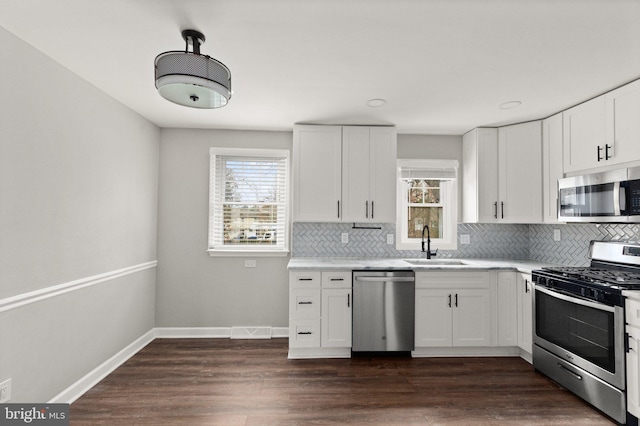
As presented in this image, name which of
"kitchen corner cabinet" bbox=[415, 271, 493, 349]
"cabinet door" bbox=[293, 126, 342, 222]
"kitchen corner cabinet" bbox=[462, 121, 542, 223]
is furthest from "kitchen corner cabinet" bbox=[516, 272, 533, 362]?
"cabinet door" bbox=[293, 126, 342, 222]

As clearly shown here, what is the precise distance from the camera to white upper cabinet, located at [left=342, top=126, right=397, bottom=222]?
12.3 feet

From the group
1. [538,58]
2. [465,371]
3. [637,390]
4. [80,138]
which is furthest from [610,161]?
[80,138]

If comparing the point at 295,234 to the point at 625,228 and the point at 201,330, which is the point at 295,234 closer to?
the point at 201,330

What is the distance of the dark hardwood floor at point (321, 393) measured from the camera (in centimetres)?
235

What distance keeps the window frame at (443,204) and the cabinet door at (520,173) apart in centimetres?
54

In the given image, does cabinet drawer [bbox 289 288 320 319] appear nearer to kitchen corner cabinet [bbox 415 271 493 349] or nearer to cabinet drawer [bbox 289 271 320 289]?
cabinet drawer [bbox 289 271 320 289]

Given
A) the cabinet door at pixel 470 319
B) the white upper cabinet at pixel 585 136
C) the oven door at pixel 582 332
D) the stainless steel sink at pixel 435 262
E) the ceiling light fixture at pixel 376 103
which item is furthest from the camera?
the stainless steel sink at pixel 435 262

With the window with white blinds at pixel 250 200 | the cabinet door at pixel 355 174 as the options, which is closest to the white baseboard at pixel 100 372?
the window with white blinds at pixel 250 200

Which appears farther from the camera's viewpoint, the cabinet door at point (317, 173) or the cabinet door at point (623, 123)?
the cabinet door at point (317, 173)

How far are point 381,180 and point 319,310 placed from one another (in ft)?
5.17

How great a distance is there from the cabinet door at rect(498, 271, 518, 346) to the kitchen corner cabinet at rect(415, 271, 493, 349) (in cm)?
11

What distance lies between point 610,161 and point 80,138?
14.0ft

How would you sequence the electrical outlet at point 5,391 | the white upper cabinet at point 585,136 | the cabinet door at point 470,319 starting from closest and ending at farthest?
the electrical outlet at point 5,391 < the white upper cabinet at point 585,136 < the cabinet door at point 470,319

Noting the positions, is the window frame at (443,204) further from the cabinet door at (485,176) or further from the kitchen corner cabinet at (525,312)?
the kitchen corner cabinet at (525,312)
